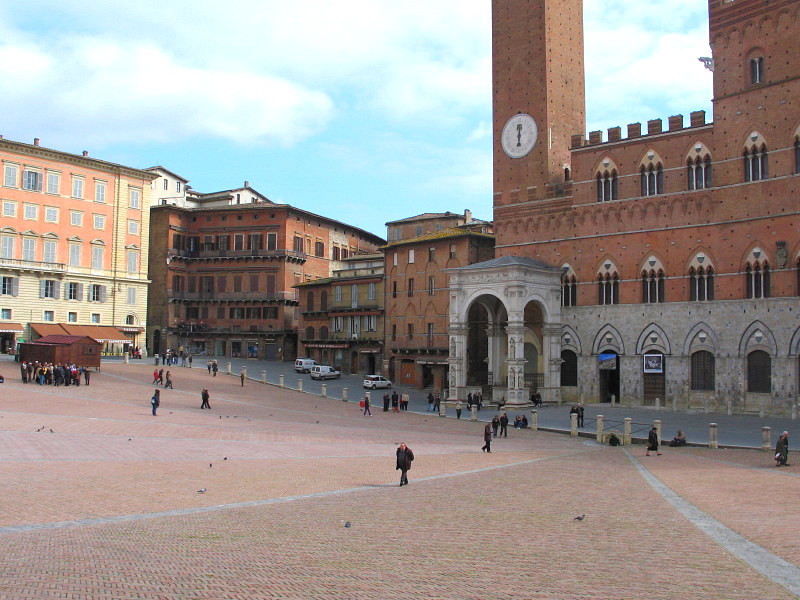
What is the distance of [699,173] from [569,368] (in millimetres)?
14363

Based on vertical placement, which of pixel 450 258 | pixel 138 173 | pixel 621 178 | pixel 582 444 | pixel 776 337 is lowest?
pixel 582 444

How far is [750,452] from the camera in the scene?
30.5 metres

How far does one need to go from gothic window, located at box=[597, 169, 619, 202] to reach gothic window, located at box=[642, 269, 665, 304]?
5.47 m

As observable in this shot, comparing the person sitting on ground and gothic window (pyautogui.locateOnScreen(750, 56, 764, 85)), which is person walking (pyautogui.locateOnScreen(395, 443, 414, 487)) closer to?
the person sitting on ground

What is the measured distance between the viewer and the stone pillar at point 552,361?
48.6 m

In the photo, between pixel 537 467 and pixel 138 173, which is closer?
pixel 537 467

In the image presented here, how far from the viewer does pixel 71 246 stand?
6353 cm

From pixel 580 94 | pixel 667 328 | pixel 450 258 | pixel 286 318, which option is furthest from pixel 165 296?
pixel 667 328

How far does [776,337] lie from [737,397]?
3.97 metres

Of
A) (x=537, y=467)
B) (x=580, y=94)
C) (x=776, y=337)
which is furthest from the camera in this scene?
(x=580, y=94)

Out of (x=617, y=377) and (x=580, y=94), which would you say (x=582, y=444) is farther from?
(x=580, y=94)

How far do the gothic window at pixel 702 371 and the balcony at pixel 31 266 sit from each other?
48.1m

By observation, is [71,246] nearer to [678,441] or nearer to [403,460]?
[678,441]

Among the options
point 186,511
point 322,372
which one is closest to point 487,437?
point 186,511
